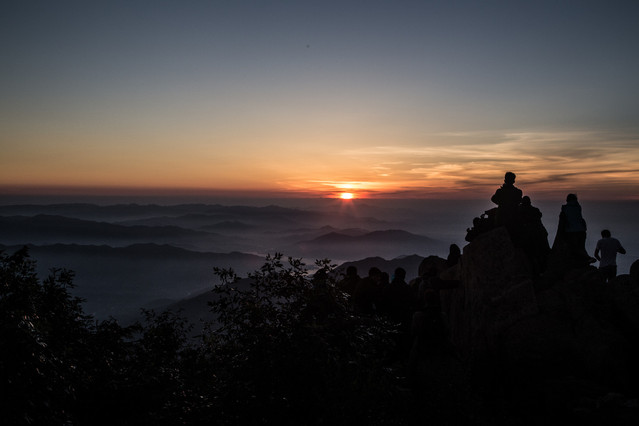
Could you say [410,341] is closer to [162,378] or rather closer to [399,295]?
[399,295]

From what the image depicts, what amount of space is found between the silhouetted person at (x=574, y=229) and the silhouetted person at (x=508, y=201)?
6.31 feet

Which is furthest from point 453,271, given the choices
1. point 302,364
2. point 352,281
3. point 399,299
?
point 302,364

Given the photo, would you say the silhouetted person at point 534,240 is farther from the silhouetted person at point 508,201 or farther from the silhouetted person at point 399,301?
the silhouetted person at point 399,301

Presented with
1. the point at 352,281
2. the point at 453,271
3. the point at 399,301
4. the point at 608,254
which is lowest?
the point at 399,301

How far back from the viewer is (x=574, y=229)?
14.7 meters

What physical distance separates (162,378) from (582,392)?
33.8 ft

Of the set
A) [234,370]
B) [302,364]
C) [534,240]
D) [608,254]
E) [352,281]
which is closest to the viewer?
[302,364]

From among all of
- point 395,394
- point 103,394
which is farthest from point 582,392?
point 103,394

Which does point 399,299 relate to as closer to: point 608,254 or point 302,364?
point 302,364

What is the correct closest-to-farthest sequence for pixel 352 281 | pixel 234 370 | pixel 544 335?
pixel 234 370, pixel 544 335, pixel 352 281

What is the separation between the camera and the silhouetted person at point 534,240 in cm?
1430

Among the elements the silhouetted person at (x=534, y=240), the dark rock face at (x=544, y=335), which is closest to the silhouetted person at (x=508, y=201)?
the silhouetted person at (x=534, y=240)

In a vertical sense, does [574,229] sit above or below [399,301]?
above

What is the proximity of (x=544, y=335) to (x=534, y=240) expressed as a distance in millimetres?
3815
